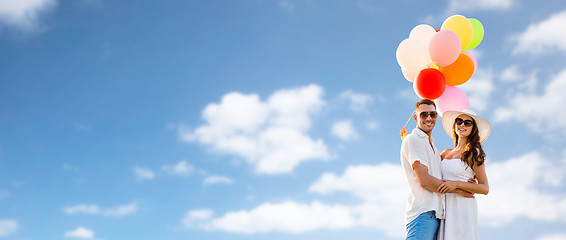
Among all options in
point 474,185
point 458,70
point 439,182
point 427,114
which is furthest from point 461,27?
point 439,182

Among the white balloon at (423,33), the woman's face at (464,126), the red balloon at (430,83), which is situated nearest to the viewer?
the woman's face at (464,126)

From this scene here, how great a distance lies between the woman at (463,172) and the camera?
4617 millimetres

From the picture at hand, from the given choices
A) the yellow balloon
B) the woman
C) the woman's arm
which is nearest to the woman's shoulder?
the woman

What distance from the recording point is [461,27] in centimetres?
604

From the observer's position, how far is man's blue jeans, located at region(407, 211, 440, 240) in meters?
4.58

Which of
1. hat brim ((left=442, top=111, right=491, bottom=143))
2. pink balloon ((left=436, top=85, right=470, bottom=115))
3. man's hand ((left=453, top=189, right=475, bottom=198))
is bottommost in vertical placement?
man's hand ((left=453, top=189, right=475, bottom=198))

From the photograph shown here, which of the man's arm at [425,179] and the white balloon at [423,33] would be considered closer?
the man's arm at [425,179]

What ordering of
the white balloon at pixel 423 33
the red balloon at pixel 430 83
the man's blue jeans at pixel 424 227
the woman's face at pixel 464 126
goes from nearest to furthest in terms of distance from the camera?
the man's blue jeans at pixel 424 227 → the woman's face at pixel 464 126 → the red balloon at pixel 430 83 → the white balloon at pixel 423 33

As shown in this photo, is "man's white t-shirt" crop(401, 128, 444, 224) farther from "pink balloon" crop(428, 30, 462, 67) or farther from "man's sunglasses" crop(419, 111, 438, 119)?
"pink balloon" crop(428, 30, 462, 67)

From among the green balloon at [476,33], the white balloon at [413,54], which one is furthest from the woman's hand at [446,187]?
the green balloon at [476,33]

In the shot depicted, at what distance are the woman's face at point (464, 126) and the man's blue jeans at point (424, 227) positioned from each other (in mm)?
938

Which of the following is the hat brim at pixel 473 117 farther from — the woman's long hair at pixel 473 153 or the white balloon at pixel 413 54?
the white balloon at pixel 413 54

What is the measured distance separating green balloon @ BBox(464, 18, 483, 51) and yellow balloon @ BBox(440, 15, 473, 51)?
16 centimetres

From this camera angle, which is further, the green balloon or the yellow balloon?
the green balloon
